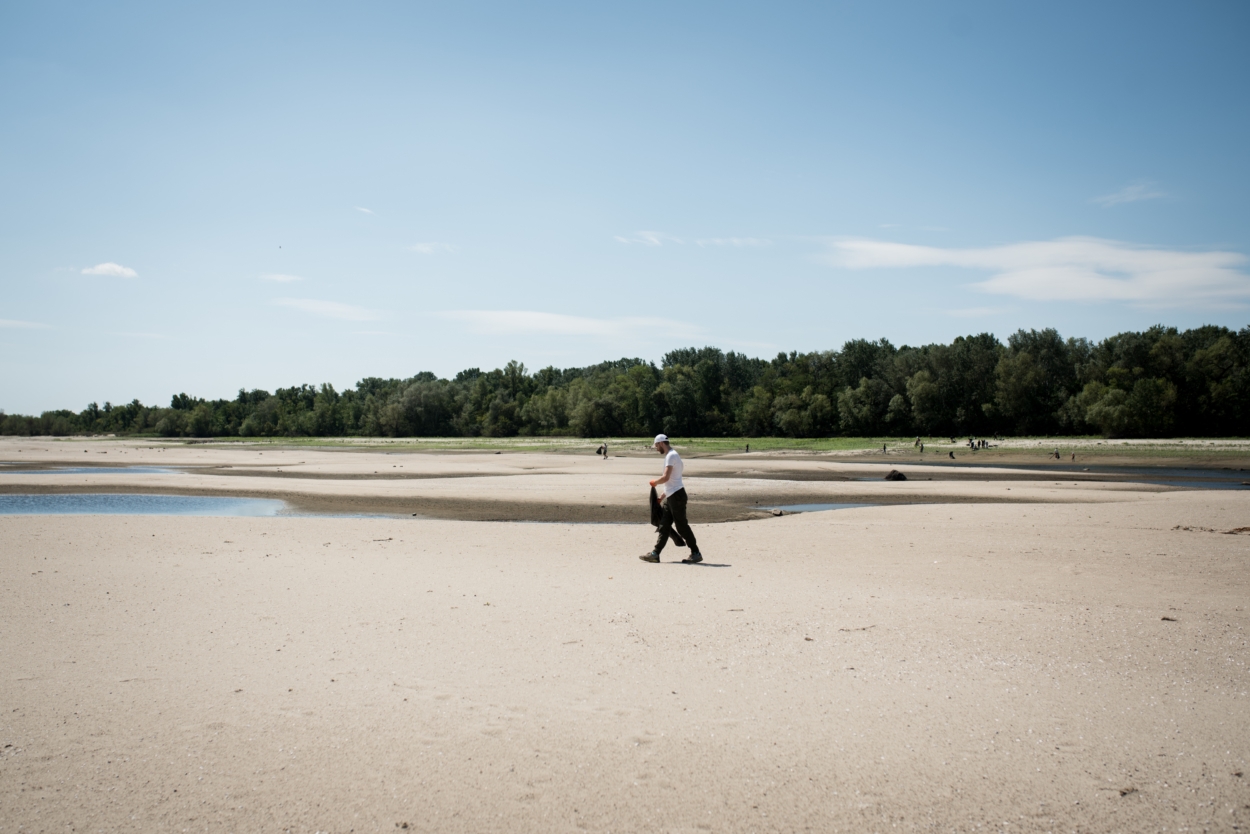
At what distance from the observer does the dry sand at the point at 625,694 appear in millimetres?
4086

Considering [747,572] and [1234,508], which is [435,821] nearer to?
[747,572]

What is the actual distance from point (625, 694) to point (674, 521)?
6523 millimetres

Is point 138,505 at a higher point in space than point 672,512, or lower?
lower

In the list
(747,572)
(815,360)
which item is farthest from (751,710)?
(815,360)

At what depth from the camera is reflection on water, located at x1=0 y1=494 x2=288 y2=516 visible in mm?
22128

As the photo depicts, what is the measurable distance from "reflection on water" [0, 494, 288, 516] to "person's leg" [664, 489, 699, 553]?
15177mm

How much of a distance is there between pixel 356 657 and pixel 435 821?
Result: 9.83 feet

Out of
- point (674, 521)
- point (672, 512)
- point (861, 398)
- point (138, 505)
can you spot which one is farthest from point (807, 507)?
point (861, 398)

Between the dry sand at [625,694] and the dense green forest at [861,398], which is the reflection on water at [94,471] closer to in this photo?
the dry sand at [625,694]

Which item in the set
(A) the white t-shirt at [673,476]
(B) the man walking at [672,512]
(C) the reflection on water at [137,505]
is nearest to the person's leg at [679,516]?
(B) the man walking at [672,512]

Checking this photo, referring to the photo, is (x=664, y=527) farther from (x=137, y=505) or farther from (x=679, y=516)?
(x=137, y=505)

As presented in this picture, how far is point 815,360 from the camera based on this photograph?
408ft

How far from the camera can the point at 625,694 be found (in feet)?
18.5

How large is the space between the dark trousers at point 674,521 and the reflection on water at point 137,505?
49.5ft
